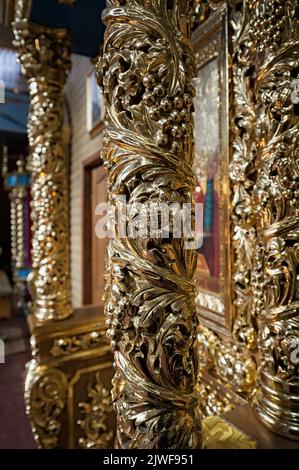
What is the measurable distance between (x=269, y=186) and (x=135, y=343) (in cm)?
48

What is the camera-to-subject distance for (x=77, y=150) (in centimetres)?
346

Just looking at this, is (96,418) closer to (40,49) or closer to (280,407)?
(280,407)

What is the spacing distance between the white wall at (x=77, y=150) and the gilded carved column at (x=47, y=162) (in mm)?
1187

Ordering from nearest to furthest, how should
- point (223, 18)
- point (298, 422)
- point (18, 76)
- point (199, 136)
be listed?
point (298, 422) < point (223, 18) < point (199, 136) < point (18, 76)

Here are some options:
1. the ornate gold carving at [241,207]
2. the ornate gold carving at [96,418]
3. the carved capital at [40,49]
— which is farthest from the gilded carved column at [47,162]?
the ornate gold carving at [241,207]

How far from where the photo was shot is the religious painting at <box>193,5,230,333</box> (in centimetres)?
99

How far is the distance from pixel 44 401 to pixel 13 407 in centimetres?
127

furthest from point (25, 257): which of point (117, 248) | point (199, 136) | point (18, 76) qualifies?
point (117, 248)

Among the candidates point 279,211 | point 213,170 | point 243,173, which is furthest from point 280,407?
point 213,170

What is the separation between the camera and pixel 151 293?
1.69 ft

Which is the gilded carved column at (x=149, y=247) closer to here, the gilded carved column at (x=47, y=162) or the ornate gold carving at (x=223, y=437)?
the ornate gold carving at (x=223, y=437)

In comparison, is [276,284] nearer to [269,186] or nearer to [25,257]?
[269,186]

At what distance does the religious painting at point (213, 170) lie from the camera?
991 mm

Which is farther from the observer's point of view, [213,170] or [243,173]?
[213,170]
